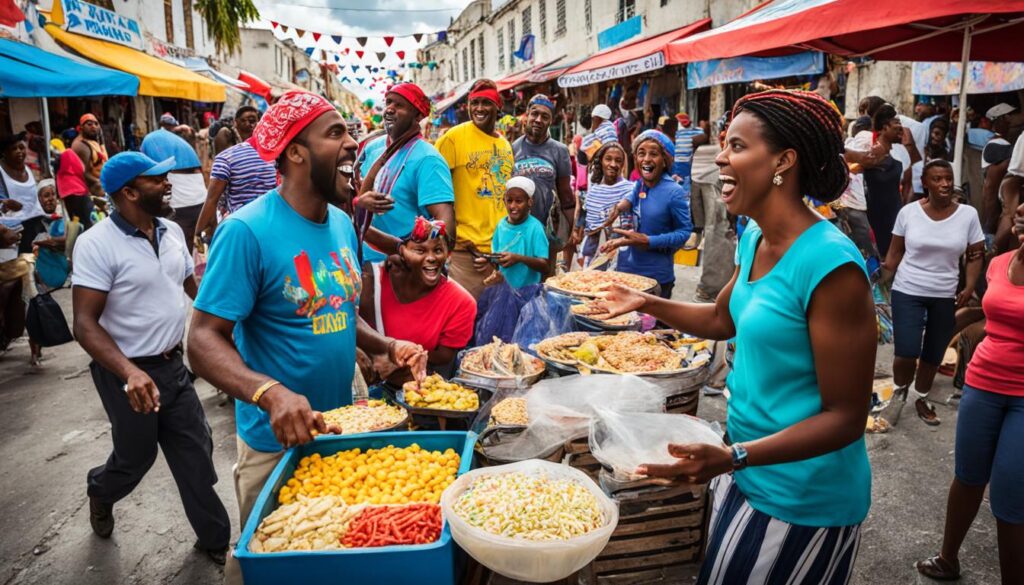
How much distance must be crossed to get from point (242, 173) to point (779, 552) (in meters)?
5.59

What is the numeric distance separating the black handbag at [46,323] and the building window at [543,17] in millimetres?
22771

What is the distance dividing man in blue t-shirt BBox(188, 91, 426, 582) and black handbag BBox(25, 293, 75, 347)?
403 centimetres

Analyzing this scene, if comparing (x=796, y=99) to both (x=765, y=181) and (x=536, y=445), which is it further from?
(x=536, y=445)

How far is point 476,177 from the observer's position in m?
5.45

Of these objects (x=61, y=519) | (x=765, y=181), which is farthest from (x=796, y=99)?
(x=61, y=519)

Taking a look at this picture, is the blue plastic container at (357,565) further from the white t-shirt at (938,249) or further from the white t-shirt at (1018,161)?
the white t-shirt at (1018,161)

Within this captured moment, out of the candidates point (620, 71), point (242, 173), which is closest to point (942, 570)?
point (242, 173)

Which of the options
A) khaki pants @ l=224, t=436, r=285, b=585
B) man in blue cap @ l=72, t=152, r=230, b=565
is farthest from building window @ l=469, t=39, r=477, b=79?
khaki pants @ l=224, t=436, r=285, b=585

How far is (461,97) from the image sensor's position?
22625 mm

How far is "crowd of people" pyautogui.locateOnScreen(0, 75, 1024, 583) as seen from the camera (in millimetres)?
1884

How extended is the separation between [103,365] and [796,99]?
10.9 ft

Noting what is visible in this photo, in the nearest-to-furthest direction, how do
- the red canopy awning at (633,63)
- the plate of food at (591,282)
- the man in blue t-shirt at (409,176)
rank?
the man in blue t-shirt at (409,176), the plate of food at (591,282), the red canopy awning at (633,63)

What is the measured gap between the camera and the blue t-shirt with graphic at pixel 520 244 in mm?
5293

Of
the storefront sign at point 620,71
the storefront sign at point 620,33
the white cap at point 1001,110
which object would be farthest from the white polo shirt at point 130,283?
the storefront sign at point 620,33
